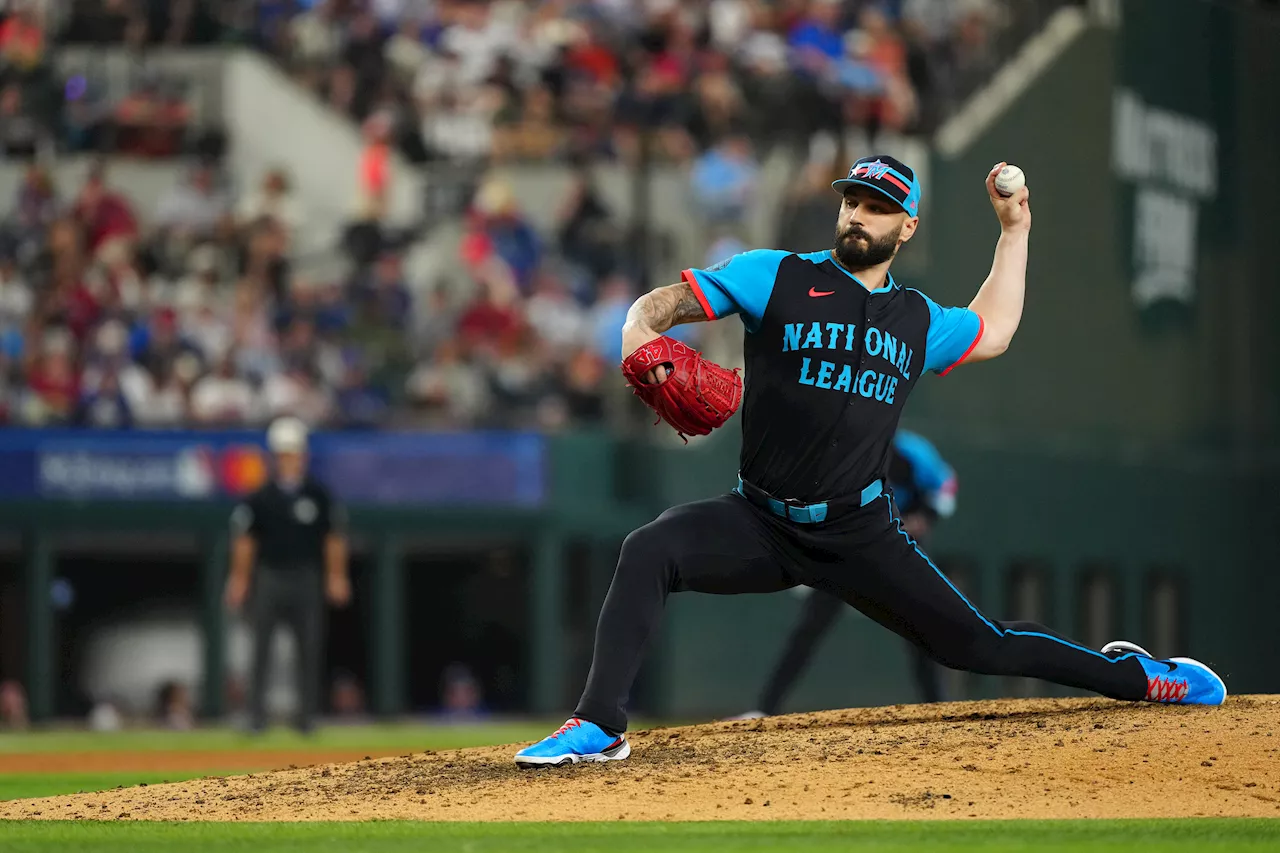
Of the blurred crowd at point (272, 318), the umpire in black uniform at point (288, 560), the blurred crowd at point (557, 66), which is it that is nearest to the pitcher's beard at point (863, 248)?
the umpire in black uniform at point (288, 560)

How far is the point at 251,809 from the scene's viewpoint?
6.82m

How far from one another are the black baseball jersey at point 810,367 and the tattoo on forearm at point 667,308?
4 centimetres

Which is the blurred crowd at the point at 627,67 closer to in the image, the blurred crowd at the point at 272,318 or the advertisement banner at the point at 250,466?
the blurred crowd at the point at 272,318

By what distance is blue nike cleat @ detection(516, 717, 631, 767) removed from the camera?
6.80 metres

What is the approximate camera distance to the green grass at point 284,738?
12.7m

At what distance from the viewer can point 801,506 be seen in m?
6.79

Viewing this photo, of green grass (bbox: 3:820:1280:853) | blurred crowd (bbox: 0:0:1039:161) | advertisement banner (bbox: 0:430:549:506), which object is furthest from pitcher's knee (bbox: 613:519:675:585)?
blurred crowd (bbox: 0:0:1039:161)

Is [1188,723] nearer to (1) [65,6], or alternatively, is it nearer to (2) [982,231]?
(2) [982,231]

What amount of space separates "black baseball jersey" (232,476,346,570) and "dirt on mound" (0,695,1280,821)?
5.79 m

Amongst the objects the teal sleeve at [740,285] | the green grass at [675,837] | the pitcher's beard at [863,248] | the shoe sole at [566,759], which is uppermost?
the pitcher's beard at [863,248]

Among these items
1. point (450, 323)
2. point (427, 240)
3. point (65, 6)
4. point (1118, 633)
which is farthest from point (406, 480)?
point (1118, 633)

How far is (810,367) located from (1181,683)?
211 centimetres

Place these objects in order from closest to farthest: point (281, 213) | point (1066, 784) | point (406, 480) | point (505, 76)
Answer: point (1066, 784) → point (406, 480) → point (281, 213) → point (505, 76)

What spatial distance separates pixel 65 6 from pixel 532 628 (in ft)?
24.9
